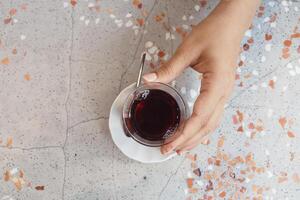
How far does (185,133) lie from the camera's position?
0.75 meters

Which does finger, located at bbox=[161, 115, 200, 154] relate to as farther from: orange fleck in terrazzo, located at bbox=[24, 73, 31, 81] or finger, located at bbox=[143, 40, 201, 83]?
orange fleck in terrazzo, located at bbox=[24, 73, 31, 81]

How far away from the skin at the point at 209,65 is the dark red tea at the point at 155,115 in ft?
0.13

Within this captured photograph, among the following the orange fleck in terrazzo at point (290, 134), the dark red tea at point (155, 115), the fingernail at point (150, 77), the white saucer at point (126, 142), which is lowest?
the white saucer at point (126, 142)

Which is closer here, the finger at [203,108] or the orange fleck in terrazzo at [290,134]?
the finger at [203,108]

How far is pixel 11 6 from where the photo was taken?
0.90 m

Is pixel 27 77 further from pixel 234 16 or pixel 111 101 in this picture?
pixel 234 16

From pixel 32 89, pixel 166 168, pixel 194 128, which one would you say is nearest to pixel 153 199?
pixel 166 168

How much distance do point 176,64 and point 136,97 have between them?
0.33 ft

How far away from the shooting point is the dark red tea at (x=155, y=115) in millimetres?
804

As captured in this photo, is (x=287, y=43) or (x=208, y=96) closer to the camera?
(x=208, y=96)

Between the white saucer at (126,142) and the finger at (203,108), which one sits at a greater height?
the finger at (203,108)

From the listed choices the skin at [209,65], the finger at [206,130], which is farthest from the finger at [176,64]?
the finger at [206,130]

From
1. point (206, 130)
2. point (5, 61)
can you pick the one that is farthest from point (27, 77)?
point (206, 130)

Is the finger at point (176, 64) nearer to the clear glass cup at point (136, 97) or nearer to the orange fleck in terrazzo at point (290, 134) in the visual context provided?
the clear glass cup at point (136, 97)
